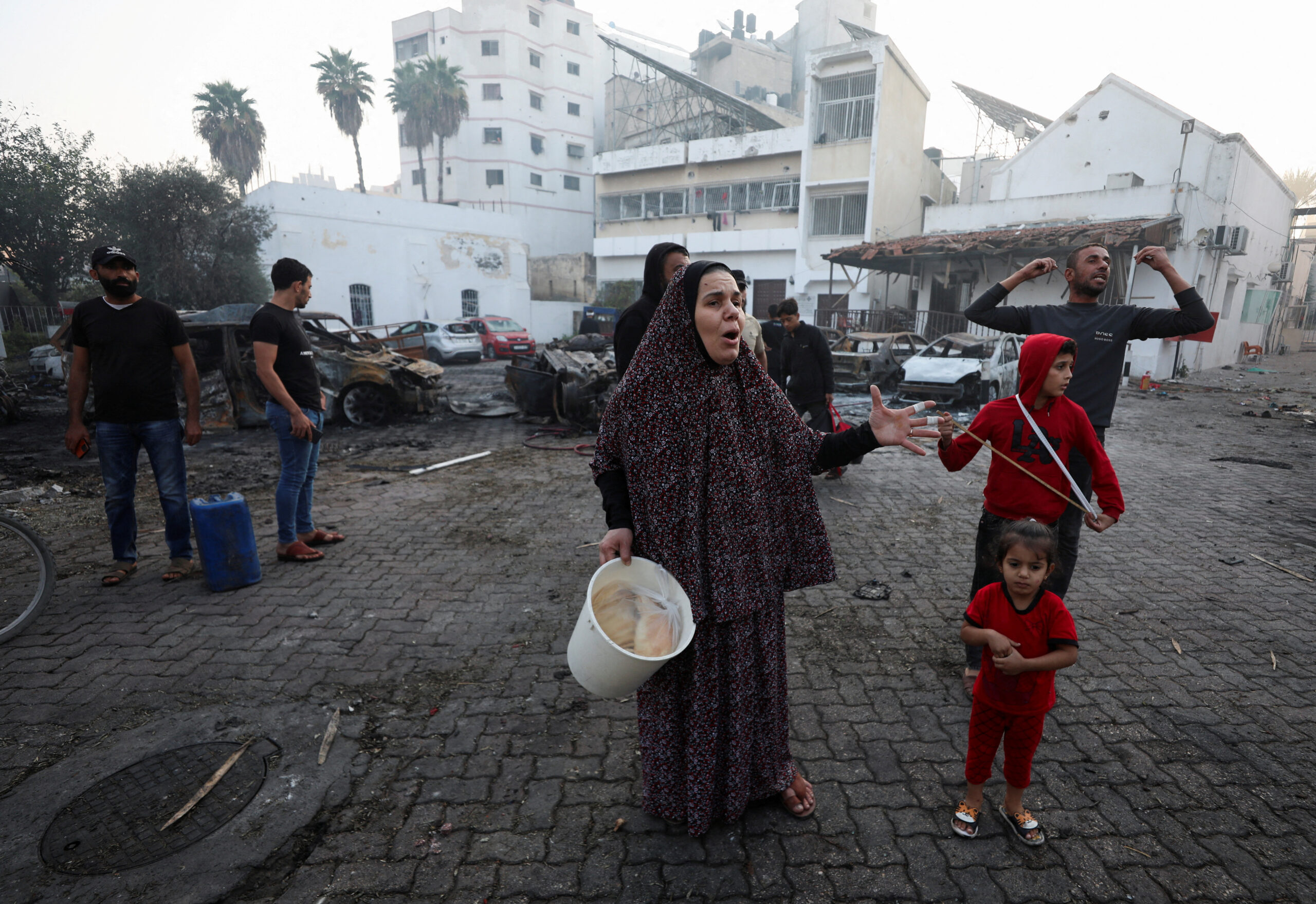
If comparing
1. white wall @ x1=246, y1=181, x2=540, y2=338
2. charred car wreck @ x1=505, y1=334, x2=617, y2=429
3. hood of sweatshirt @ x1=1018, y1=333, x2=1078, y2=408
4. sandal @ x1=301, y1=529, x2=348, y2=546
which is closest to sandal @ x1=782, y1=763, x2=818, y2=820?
hood of sweatshirt @ x1=1018, y1=333, x2=1078, y2=408

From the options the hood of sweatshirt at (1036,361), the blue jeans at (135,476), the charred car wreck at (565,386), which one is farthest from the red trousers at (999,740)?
the charred car wreck at (565,386)

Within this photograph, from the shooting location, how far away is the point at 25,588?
159 inches

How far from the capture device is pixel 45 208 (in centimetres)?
1886

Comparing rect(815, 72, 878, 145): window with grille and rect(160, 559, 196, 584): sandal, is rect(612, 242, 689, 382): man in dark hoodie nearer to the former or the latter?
rect(160, 559, 196, 584): sandal

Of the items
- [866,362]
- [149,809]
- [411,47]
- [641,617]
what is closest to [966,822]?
[641,617]

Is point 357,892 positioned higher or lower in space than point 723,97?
lower

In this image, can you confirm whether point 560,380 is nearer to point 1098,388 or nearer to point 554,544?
point 554,544

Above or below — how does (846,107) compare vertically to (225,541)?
above

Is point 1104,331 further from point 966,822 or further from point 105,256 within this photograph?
point 105,256

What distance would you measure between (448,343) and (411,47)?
3652 cm

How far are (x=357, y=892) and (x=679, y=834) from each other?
1.09 m

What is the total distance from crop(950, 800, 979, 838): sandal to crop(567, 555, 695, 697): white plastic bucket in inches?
51.1

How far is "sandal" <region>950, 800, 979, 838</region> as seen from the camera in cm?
235

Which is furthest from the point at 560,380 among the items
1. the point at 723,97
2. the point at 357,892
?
the point at 723,97
